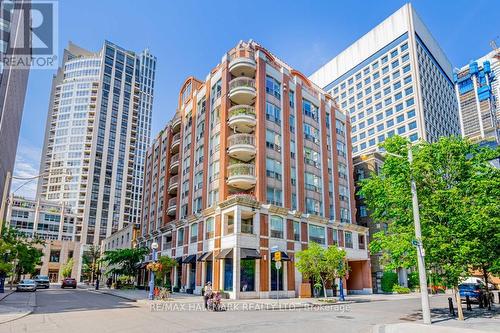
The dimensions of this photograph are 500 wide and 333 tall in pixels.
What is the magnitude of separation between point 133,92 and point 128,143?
20.5m

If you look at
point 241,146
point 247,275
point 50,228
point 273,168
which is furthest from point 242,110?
point 50,228

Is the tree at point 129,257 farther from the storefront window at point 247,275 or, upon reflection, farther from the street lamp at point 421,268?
the street lamp at point 421,268

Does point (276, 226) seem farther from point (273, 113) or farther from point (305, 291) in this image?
point (273, 113)

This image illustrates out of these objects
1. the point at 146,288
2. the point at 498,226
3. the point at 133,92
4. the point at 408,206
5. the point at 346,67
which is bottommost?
the point at 146,288

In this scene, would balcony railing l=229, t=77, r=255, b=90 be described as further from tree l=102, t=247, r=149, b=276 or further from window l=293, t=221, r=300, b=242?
tree l=102, t=247, r=149, b=276

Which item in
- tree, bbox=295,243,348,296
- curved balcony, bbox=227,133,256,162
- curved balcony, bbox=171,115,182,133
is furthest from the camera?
curved balcony, bbox=171,115,182,133

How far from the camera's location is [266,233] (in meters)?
33.4

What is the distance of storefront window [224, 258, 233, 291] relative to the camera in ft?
103

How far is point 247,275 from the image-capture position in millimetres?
31562

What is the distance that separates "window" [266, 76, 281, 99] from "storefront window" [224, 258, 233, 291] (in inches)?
751

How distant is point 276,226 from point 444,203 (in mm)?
19857

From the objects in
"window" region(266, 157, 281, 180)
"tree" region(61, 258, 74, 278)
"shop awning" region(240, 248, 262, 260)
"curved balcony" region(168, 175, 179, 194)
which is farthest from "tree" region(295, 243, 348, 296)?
"tree" region(61, 258, 74, 278)

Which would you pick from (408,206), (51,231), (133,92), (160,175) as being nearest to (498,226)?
(408,206)

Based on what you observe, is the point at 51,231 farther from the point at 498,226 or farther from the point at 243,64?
the point at 498,226
